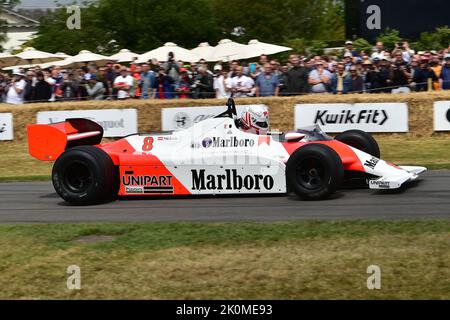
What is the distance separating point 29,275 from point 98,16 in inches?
1415

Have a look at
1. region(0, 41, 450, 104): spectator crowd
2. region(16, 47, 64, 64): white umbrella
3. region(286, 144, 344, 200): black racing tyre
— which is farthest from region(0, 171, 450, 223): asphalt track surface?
region(16, 47, 64, 64): white umbrella

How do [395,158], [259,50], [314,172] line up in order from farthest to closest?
[259,50] < [395,158] < [314,172]

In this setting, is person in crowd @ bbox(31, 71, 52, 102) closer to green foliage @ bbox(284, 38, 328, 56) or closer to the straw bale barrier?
the straw bale barrier

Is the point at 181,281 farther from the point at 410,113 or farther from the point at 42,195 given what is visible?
the point at 410,113

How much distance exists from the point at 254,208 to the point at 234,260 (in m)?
2.70

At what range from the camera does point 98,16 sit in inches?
1687

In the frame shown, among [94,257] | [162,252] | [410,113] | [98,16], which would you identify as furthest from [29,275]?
[98,16]

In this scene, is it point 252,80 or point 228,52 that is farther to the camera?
point 228,52

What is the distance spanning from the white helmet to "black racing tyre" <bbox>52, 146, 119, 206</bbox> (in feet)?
6.25

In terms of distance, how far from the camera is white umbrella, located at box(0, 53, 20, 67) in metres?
33.8

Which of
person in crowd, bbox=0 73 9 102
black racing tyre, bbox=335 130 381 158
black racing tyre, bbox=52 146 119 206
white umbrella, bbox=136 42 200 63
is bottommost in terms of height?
black racing tyre, bbox=52 146 119 206

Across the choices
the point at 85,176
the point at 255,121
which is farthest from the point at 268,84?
the point at 85,176

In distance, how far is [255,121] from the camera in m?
11.7

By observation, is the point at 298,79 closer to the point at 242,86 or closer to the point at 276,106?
the point at 276,106
